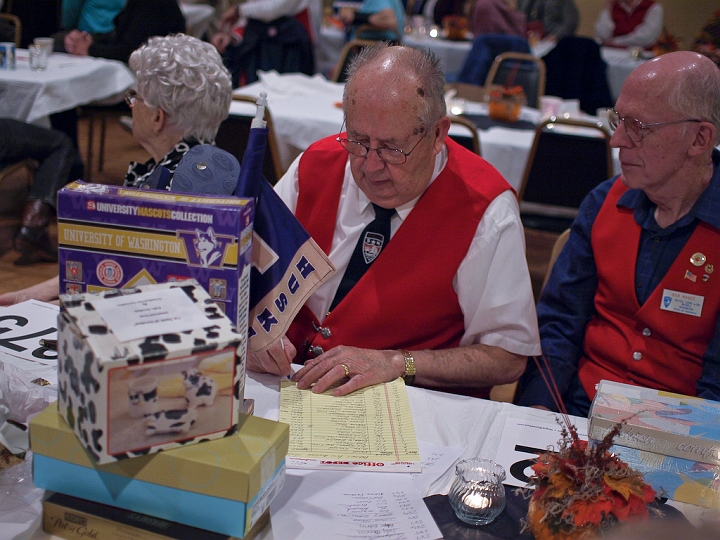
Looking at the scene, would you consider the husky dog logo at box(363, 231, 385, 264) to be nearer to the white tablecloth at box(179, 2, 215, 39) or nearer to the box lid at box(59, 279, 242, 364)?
the box lid at box(59, 279, 242, 364)

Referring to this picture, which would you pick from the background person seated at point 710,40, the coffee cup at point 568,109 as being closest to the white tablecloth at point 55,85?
the coffee cup at point 568,109

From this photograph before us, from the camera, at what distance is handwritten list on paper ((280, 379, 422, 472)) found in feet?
4.25

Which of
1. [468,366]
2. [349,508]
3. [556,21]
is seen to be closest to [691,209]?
[468,366]

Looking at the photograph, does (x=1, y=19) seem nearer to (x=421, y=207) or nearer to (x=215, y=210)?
(x=421, y=207)

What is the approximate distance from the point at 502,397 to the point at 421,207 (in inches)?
56.9

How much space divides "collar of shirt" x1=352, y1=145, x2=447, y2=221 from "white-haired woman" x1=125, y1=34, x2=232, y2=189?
48 centimetres

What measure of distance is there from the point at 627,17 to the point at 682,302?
23.4 ft

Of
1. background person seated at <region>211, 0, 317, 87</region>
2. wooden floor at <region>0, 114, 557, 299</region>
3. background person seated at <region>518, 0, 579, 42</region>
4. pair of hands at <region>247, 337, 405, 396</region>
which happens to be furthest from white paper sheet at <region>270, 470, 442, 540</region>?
background person seated at <region>518, 0, 579, 42</region>

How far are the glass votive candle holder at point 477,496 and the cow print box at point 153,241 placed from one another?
0.43m

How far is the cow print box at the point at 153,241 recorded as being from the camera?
1.09 metres

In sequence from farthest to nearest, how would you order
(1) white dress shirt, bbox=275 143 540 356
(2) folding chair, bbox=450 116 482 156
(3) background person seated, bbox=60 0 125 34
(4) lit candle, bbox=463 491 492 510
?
(3) background person seated, bbox=60 0 125 34, (2) folding chair, bbox=450 116 482 156, (1) white dress shirt, bbox=275 143 540 356, (4) lit candle, bbox=463 491 492 510

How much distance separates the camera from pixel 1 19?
552 cm

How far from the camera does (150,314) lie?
100 centimetres

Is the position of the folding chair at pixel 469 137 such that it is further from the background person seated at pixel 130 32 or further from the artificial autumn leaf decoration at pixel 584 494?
the background person seated at pixel 130 32
